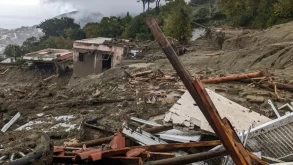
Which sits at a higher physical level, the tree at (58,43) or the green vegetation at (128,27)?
the green vegetation at (128,27)

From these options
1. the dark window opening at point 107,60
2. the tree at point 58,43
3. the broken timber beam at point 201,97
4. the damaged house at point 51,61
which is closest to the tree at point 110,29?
the tree at point 58,43

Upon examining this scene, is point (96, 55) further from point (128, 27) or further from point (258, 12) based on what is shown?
point (258, 12)

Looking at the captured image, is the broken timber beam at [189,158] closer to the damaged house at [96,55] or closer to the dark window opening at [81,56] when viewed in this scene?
the damaged house at [96,55]

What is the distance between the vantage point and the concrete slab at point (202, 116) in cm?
507

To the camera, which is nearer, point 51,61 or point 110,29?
point 51,61

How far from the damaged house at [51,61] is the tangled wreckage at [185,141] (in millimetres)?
23641

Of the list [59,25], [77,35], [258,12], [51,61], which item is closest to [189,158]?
[258,12]

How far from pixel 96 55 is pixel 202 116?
20.1m

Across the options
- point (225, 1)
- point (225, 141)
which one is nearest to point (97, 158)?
point (225, 141)

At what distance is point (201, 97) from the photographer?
2986 mm

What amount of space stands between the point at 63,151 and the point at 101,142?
1186 millimetres

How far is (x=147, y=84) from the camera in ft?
37.8

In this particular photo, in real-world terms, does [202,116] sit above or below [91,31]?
below

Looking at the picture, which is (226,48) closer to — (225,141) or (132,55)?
(132,55)
